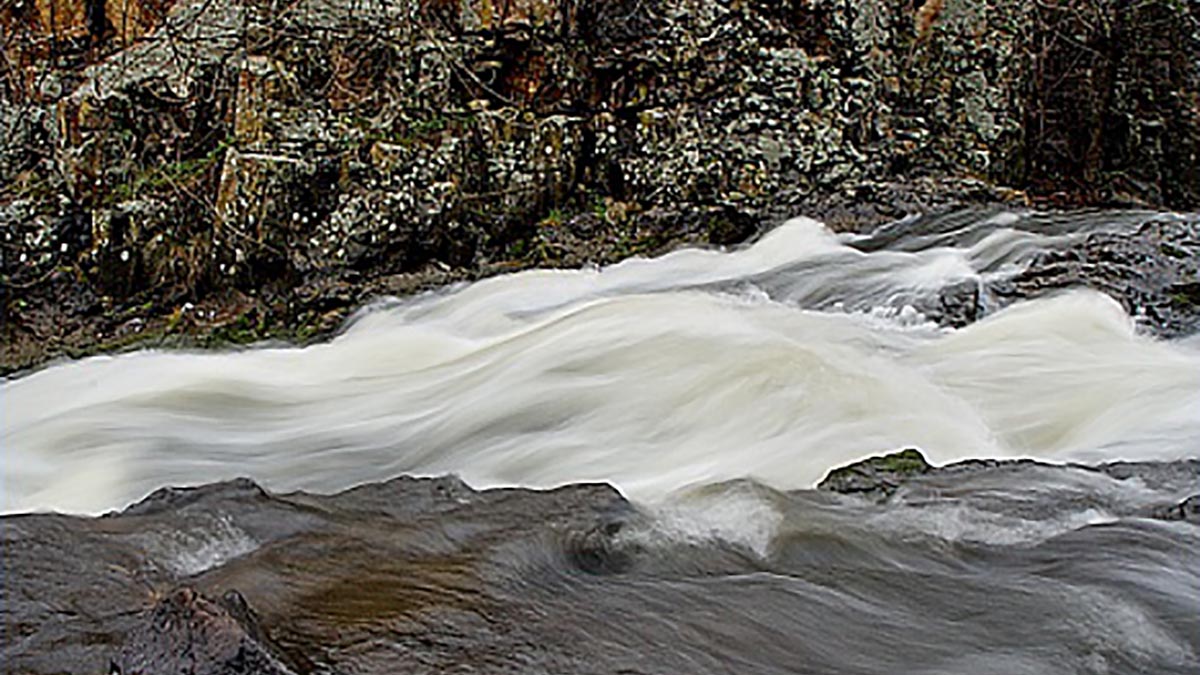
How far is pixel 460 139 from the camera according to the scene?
26.6 ft

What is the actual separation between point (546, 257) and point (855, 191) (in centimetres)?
224

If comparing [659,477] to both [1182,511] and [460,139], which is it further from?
[460,139]

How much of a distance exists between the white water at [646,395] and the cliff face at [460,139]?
3.93 ft

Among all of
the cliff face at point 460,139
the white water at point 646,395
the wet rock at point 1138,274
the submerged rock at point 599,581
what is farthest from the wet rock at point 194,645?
the cliff face at point 460,139

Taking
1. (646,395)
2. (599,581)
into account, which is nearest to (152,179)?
(646,395)

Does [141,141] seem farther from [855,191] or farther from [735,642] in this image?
[735,642]

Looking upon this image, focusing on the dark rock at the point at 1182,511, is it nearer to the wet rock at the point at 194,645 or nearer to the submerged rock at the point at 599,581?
the submerged rock at the point at 599,581

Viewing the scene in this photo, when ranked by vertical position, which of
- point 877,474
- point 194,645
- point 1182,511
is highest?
point 194,645

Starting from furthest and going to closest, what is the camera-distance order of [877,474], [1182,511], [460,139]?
[460,139] < [877,474] < [1182,511]

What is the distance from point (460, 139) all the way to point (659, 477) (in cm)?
451

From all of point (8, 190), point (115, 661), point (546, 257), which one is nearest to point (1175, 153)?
point (546, 257)

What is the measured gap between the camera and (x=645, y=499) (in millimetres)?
3693

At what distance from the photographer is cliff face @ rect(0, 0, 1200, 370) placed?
305 inches

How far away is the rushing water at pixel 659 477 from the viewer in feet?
7.72
